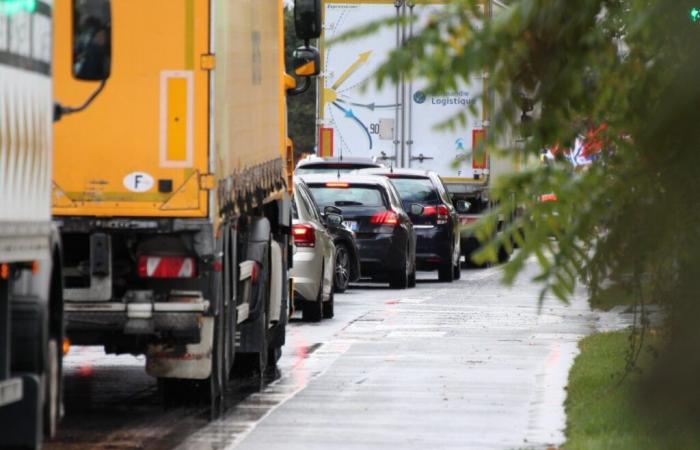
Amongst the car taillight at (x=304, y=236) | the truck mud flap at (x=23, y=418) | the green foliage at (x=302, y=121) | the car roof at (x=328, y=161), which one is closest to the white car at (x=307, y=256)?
the car taillight at (x=304, y=236)

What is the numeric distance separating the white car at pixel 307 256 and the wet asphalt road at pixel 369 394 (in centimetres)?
32

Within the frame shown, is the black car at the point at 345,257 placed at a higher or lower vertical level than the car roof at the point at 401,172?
lower

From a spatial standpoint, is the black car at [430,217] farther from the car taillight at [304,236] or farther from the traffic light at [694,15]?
the traffic light at [694,15]

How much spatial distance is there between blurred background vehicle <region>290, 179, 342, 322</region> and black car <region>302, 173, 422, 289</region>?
19.9 feet

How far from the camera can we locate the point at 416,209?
31.8 meters

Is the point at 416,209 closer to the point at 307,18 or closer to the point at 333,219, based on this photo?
the point at 333,219

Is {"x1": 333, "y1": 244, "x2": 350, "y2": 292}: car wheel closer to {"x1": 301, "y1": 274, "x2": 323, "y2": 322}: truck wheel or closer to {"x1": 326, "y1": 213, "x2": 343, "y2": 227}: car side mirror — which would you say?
{"x1": 326, "y1": 213, "x2": 343, "y2": 227}: car side mirror

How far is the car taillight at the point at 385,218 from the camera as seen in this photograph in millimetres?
28500

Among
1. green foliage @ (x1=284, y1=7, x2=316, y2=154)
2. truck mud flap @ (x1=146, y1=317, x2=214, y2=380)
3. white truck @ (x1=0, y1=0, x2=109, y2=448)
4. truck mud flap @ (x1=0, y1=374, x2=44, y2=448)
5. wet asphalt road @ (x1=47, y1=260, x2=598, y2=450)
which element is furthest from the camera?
green foliage @ (x1=284, y1=7, x2=316, y2=154)

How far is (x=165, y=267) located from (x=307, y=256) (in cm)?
964

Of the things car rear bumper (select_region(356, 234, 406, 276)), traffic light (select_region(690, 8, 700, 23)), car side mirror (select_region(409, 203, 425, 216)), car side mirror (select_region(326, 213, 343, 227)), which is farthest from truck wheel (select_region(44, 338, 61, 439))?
car side mirror (select_region(409, 203, 425, 216))

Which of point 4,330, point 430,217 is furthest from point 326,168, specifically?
point 4,330

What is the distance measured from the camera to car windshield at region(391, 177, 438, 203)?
32.2 meters

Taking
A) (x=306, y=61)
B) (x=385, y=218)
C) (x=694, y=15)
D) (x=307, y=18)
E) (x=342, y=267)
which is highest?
(x=307, y=18)
